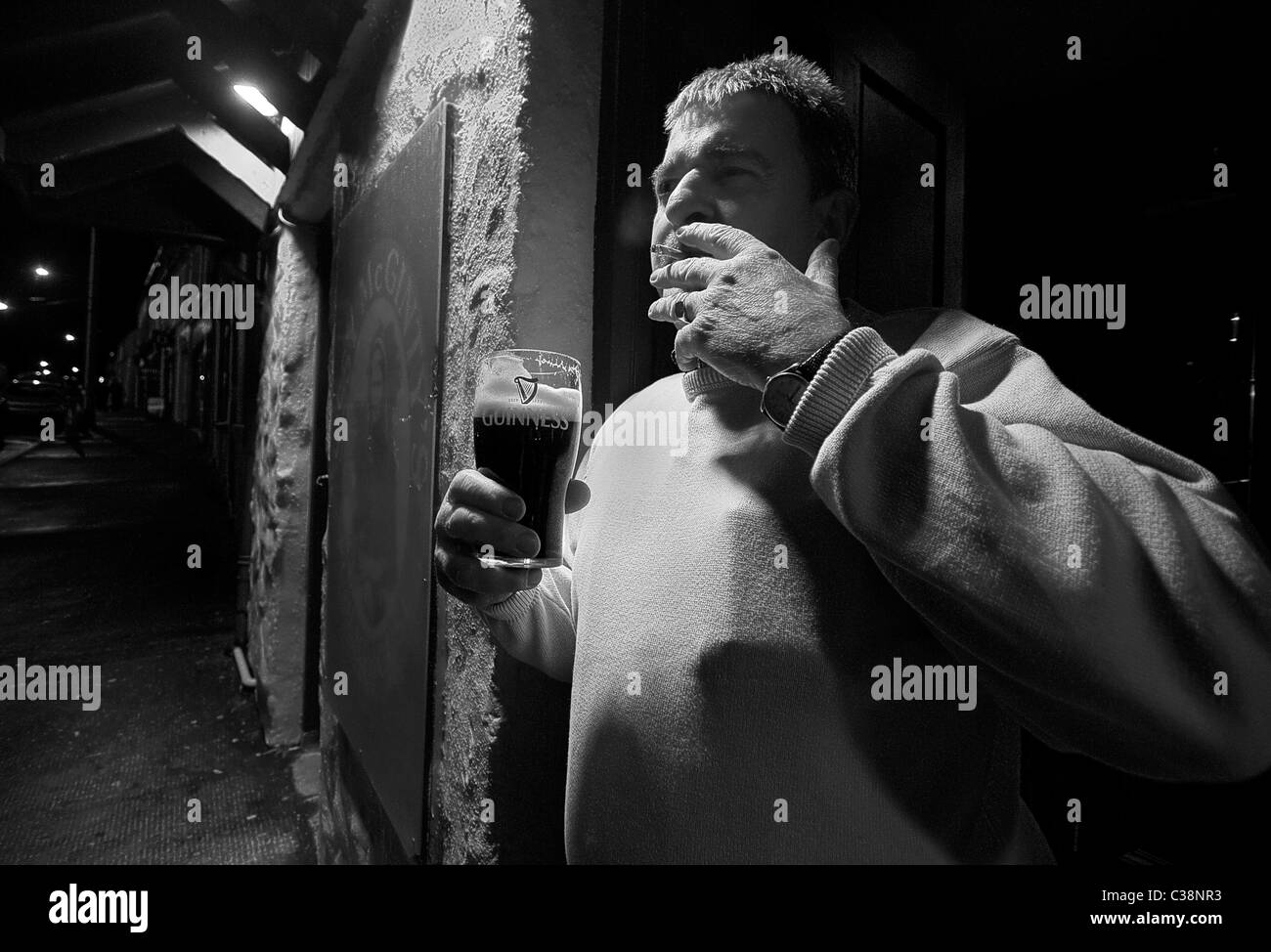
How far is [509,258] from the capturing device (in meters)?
1.28

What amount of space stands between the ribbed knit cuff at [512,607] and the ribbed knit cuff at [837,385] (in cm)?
55

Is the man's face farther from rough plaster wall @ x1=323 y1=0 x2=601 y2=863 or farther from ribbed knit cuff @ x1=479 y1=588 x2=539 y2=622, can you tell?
ribbed knit cuff @ x1=479 y1=588 x2=539 y2=622

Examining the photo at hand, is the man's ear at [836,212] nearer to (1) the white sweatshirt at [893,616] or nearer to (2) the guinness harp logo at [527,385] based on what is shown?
(1) the white sweatshirt at [893,616]

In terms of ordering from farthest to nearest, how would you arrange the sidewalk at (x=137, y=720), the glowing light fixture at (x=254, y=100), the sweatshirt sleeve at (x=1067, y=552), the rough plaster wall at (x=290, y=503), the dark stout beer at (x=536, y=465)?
the rough plaster wall at (x=290, y=503)
the glowing light fixture at (x=254, y=100)
the sidewalk at (x=137, y=720)
the dark stout beer at (x=536, y=465)
the sweatshirt sleeve at (x=1067, y=552)

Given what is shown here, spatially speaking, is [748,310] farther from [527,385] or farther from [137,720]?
[137,720]

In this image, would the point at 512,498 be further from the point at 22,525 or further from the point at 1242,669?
the point at 22,525

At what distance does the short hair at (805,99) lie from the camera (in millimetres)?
1020

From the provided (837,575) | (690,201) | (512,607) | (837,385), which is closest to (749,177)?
(690,201)

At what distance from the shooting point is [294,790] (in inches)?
128

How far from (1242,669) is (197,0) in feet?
10.5

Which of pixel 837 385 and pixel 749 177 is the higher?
pixel 749 177

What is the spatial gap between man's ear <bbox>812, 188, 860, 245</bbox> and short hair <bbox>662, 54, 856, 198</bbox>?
12 mm

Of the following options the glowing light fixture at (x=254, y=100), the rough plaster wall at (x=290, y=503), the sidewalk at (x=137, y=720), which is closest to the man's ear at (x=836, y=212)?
the sidewalk at (x=137, y=720)

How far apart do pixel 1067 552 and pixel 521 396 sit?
27.1 inches
